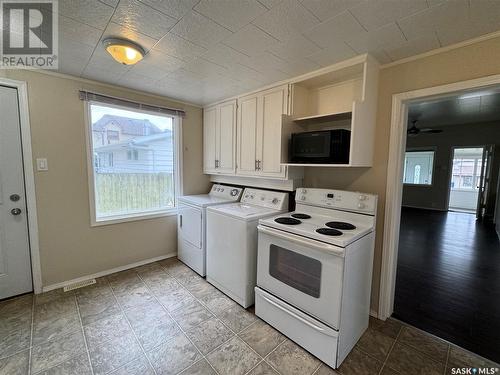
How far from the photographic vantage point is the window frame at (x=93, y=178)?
2602 millimetres

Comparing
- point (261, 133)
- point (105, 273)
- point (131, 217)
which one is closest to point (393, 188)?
point (261, 133)

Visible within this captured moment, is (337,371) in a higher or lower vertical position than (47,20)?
lower

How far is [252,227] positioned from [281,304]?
708 mm

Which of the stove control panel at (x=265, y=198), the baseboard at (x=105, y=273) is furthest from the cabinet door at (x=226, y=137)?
the baseboard at (x=105, y=273)

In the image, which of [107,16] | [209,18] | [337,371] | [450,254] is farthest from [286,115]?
[450,254]

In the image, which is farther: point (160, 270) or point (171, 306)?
point (160, 270)

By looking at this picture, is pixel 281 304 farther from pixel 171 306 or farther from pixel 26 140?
pixel 26 140

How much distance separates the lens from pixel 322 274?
1603mm

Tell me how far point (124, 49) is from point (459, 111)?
637cm

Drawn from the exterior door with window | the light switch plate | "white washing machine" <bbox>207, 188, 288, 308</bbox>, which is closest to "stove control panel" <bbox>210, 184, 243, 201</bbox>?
"white washing machine" <bbox>207, 188, 288, 308</bbox>

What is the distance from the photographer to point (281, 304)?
1.87m

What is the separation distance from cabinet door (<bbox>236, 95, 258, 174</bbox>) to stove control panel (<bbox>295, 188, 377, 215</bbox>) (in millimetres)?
737

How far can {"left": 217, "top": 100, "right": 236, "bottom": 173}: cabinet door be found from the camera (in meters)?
3.01
